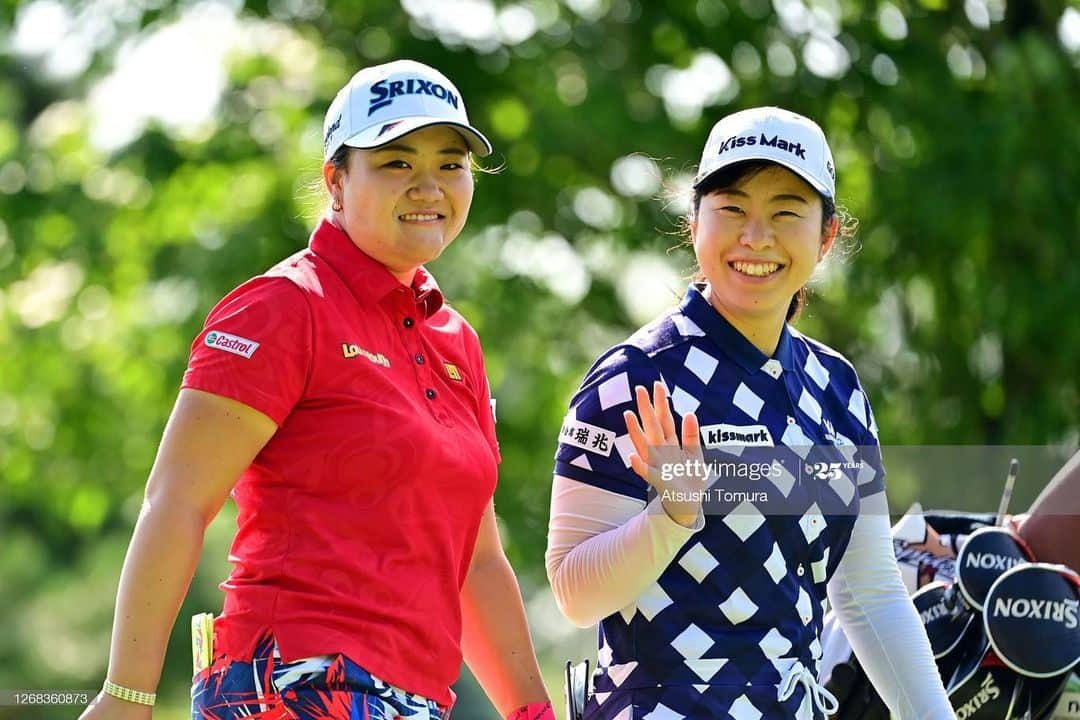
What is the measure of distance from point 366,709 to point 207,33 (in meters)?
8.84

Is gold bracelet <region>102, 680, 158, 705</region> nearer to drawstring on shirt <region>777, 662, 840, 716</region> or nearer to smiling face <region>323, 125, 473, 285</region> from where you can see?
smiling face <region>323, 125, 473, 285</region>

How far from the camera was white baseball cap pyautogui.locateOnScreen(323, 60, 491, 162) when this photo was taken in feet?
9.79

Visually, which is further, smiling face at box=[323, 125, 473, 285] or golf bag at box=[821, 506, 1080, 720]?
golf bag at box=[821, 506, 1080, 720]

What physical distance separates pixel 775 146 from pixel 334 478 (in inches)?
40.9

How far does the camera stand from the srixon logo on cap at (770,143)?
3117 mm

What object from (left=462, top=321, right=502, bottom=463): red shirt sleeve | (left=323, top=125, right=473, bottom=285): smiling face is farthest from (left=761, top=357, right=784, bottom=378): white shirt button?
(left=323, top=125, right=473, bottom=285): smiling face

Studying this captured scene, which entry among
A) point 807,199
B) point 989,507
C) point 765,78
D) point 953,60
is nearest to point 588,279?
point 765,78

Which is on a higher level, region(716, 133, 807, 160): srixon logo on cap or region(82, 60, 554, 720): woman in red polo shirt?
region(716, 133, 807, 160): srixon logo on cap

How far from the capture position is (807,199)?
3.17 m

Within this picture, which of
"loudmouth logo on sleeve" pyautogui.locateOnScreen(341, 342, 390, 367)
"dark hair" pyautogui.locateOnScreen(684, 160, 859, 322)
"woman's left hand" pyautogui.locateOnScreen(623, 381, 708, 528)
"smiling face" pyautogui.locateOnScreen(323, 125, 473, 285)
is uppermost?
"dark hair" pyautogui.locateOnScreen(684, 160, 859, 322)

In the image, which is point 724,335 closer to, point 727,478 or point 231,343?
point 727,478

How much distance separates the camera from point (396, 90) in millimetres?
3025

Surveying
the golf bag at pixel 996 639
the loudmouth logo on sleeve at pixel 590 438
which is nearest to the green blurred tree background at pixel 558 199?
the golf bag at pixel 996 639

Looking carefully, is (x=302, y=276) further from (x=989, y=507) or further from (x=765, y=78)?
(x=765, y=78)
